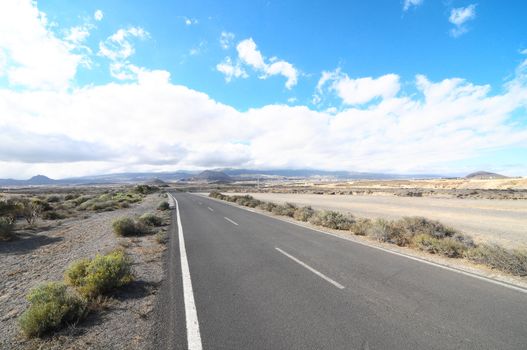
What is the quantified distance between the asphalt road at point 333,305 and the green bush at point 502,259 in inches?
55.7

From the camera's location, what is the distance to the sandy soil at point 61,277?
385 cm

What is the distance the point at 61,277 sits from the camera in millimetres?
6789

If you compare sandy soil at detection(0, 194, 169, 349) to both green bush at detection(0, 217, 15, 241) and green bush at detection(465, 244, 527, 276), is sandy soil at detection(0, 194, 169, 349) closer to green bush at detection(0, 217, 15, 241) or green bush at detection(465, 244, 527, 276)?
green bush at detection(0, 217, 15, 241)

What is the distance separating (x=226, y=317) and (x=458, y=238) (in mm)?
9885

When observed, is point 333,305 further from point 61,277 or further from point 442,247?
point 61,277

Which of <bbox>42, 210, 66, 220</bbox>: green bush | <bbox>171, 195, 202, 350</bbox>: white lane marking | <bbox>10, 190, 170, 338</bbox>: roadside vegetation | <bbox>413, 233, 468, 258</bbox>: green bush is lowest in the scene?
<bbox>42, 210, 66, 220</bbox>: green bush

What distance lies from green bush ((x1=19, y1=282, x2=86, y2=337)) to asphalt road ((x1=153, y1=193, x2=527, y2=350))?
147cm

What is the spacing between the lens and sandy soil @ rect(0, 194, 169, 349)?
3850 millimetres

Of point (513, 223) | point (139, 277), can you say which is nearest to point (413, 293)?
point (139, 277)

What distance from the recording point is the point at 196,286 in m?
5.91

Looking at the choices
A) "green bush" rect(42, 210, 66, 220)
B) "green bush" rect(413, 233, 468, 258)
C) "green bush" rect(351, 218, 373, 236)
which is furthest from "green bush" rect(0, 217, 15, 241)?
"green bush" rect(413, 233, 468, 258)

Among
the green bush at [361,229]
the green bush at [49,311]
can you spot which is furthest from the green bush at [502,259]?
the green bush at [49,311]

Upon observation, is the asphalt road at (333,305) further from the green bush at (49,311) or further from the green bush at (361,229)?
the green bush at (361,229)

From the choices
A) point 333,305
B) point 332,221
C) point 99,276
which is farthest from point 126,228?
point 333,305
